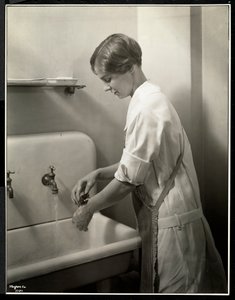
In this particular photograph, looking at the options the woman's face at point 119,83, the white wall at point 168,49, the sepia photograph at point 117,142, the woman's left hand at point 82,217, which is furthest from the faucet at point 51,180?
the white wall at point 168,49

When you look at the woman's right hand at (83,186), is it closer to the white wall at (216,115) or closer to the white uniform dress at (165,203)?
the white uniform dress at (165,203)

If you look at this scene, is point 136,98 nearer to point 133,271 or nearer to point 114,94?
point 114,94

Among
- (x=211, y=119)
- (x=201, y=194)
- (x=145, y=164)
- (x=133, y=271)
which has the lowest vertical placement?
(x=133, y=271)

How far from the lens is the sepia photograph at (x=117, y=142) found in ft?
4.77

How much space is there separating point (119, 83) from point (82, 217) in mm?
526

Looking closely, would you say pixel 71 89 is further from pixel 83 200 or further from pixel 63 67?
pixel 83 200

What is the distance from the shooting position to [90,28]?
1466mm

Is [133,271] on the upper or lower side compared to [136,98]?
lower

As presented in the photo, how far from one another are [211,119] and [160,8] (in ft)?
1.52

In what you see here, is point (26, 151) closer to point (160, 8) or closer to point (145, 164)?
point (145, 164)

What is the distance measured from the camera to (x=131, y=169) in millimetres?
1452

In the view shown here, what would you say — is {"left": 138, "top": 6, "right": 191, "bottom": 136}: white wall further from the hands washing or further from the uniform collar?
the hands washing

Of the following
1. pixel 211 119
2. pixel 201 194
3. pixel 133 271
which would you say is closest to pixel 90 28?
pixel 211 119
